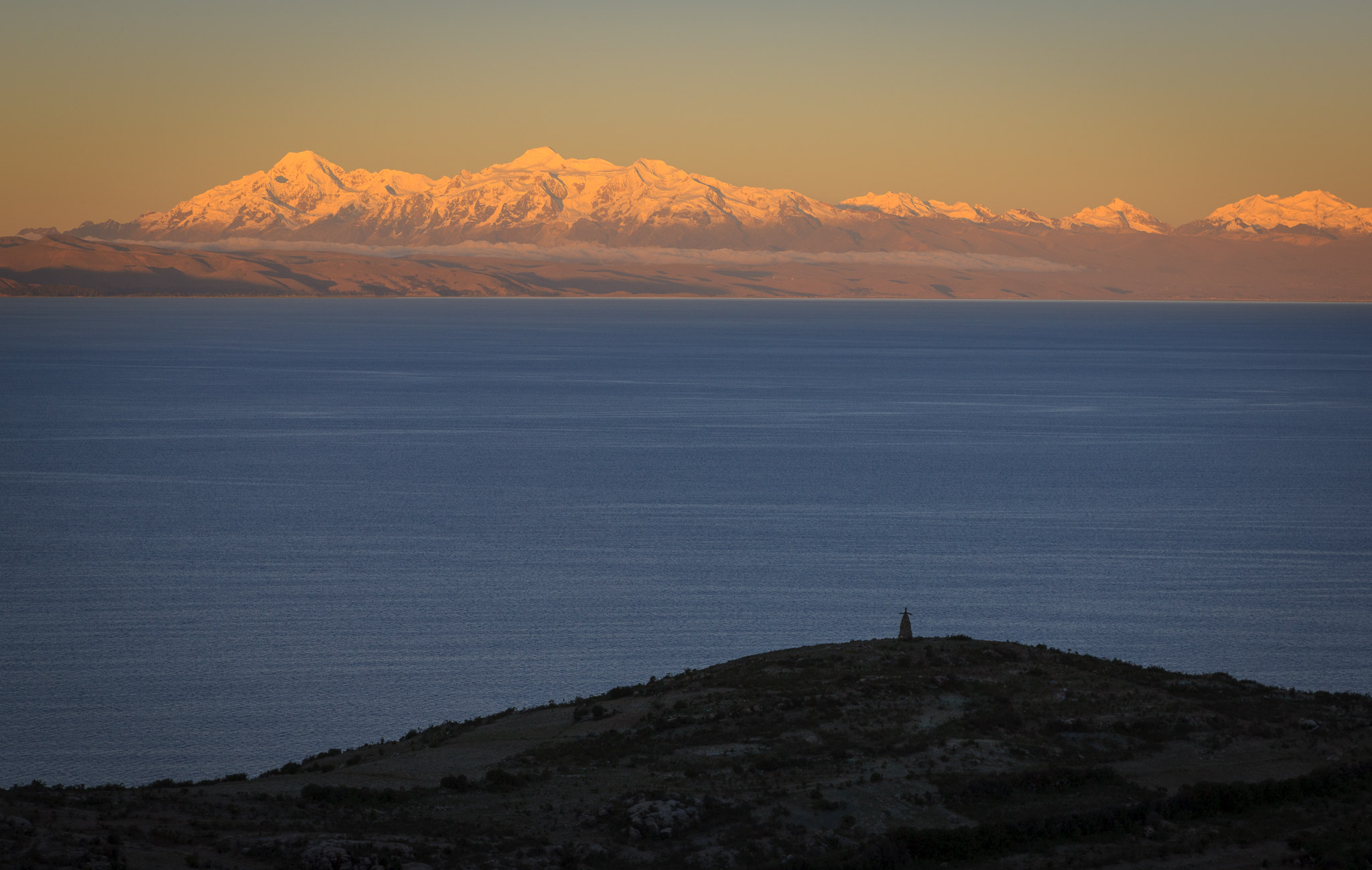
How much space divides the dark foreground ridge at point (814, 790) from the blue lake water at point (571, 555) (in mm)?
13437

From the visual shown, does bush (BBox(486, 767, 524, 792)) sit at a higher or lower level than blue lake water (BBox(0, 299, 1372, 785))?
higher

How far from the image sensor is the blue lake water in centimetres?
4806

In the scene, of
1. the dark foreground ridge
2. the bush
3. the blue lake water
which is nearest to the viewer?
the dark foreground ridge

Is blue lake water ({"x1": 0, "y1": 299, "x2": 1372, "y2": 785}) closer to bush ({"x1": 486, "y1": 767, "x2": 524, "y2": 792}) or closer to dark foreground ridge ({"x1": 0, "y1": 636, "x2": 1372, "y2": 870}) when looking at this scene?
dark foreground ridge ({"x1": 0, "y1": 636, "x2": 1372, "y2": 870})

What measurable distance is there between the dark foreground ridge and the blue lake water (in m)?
13.4

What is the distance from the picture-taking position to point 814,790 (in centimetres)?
2686

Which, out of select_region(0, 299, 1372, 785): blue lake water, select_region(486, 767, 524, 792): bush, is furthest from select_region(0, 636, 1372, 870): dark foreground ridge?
select_region(0, 299, 1372, 785): blue lake water

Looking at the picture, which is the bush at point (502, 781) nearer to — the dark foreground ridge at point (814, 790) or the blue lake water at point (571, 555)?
the dark foreground ridge at point (814, 790)

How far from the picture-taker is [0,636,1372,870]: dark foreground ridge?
2428 centimetres

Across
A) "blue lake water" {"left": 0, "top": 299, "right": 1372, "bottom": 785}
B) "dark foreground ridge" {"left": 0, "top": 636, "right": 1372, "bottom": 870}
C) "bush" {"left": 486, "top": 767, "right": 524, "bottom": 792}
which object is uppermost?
"dark foreground ridge" {"left": 0, "top": 636, "right": 1372, "bottom": 870}

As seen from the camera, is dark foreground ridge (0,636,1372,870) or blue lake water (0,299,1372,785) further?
blue lake water (0,299,1372,785)

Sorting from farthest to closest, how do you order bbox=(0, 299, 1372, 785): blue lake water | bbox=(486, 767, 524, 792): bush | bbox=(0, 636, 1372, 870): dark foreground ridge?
bbox=(0, 299, 1372, 785): blue lake water
bbox=(486, 767, 524, 792): bush
bbox=(0, 636, 1372, 870): dark foreground ridge

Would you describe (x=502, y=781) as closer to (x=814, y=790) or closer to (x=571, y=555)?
(x=814, y=790)

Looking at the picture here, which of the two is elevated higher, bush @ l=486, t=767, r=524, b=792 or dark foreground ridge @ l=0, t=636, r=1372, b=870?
dark foreground ridge @ l=0, t=636, r=1372, b=870
